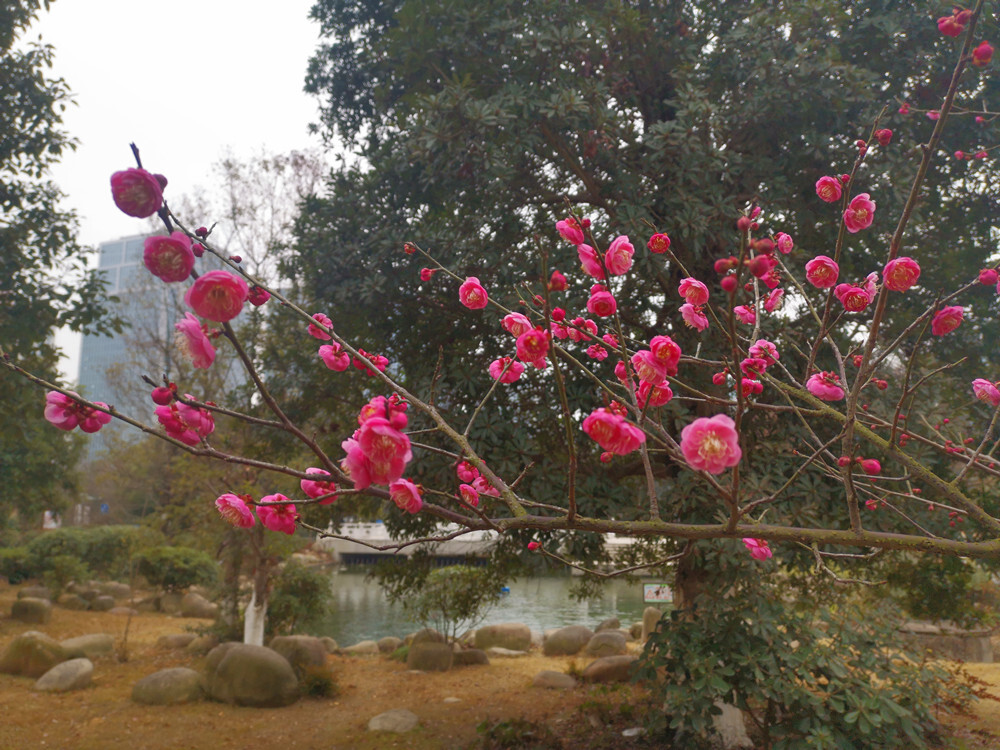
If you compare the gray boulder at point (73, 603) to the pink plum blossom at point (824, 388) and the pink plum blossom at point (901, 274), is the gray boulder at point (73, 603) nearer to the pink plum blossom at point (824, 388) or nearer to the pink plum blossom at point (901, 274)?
the pink plum blossom at point (824, 388)

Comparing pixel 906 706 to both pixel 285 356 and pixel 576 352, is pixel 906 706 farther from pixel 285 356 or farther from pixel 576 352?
pixel 285 356

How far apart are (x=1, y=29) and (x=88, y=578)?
10195 millimetres

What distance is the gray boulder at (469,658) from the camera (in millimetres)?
7527

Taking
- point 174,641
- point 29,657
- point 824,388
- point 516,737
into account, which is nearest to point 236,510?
point 824,388

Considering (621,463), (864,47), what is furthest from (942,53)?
(621,463)

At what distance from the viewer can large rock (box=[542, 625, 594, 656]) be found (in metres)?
8.09

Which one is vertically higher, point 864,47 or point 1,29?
point 1,29

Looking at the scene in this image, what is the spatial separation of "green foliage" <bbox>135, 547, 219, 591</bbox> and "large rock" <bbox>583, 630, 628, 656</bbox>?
6.52 meters

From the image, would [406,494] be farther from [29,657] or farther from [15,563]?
[15,563]

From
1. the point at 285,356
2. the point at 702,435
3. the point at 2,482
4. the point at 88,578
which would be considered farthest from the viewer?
the point at 88,578

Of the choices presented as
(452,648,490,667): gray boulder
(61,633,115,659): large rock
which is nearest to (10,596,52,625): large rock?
(61,633,115,659): large rock

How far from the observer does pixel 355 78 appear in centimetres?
527

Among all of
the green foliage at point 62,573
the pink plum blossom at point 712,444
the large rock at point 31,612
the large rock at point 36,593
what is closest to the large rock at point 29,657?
the large rock at point 31,612

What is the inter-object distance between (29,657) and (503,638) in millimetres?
4970
